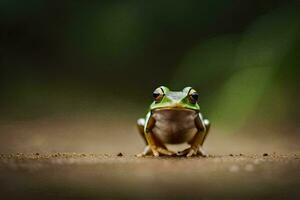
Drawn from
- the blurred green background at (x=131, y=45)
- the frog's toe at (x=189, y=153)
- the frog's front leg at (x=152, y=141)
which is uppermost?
the blurred green background at (x=131, y=45)

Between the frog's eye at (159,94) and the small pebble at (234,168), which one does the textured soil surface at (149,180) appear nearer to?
the small pebble at (234,168)

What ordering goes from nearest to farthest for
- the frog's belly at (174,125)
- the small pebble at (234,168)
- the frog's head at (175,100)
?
the small pebble at (234,168), the frog's head at (175,100), the frog's belly at (174,125)

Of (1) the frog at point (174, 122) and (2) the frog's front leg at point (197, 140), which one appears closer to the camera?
(1) the frog at point (174, 122)

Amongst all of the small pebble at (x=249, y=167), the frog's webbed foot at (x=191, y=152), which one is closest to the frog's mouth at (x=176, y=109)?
the frog's webbed foot at (x=191, y=152)

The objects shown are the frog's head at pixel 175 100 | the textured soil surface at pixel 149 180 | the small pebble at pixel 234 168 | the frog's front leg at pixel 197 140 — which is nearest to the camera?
the textured soil surface at pixel 149 180

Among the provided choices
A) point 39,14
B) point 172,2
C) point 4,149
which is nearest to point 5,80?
point 39,14

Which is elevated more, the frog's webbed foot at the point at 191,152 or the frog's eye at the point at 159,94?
the frog's eye at the point at 159,94

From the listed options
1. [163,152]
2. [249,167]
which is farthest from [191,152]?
[249,167]

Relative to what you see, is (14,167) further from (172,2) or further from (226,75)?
(172,2)
